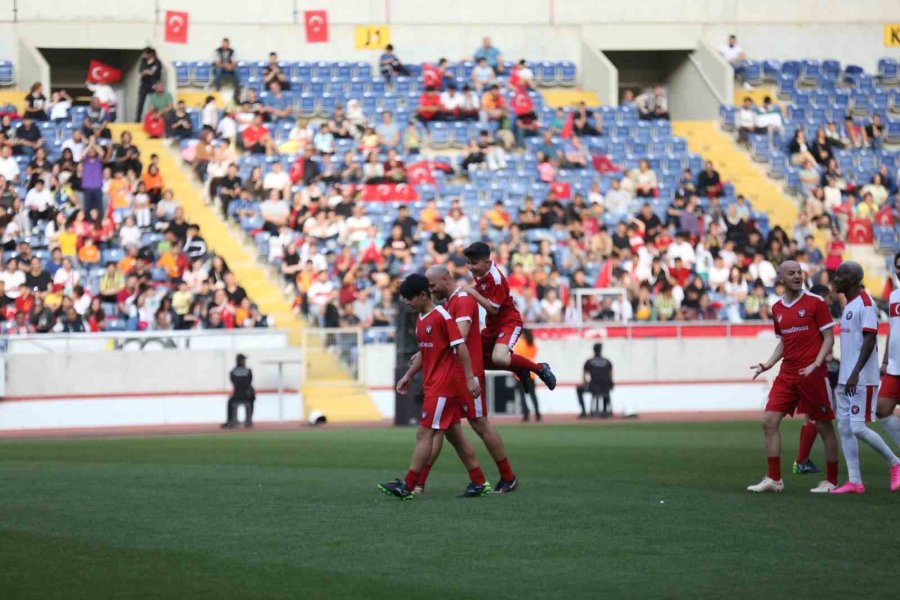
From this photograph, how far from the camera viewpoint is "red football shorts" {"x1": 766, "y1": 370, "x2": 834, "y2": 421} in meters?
13.3

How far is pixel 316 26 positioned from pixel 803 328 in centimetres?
2715

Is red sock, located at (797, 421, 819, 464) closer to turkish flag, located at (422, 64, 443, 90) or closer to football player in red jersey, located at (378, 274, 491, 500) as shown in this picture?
football player in red jersey, located at (378, 274, 491, 500)

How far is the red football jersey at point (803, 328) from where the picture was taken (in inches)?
521

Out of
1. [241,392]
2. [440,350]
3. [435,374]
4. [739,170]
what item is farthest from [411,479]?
[739,170]

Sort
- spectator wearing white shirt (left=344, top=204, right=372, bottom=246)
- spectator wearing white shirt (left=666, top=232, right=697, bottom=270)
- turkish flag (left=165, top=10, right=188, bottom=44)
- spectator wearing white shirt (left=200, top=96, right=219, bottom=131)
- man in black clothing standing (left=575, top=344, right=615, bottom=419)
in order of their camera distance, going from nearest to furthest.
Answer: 1. man in black clothing standing (left=575, top=344, right=615, bottom=419)
2. spectator wearing white shirt (left=344, top=204, right=372, bottom=246)
3. spectator wearing white shirt (left=666, top=232, right=697, bottom=270)
4. spectator wearing white shirt (left=200, top=96, right=219, bottom=131)
5. turkish flag (left=165, top=10, right=188, bottom=44)

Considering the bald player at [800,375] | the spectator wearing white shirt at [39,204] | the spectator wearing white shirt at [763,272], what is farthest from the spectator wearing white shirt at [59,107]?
the bald player at [800,375]

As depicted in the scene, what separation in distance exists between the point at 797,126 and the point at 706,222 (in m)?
5.87

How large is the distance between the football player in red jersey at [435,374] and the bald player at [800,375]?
2.52 meters

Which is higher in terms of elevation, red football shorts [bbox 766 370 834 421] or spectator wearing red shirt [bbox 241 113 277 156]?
spectator wearing red shirt [bbox 241 113 277 156]

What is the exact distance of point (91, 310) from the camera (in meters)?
28.8

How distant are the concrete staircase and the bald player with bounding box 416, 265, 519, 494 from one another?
615 inches

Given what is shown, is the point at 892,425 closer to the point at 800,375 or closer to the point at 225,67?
the point at 800,375

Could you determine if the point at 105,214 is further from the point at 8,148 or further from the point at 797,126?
the point at 797,126

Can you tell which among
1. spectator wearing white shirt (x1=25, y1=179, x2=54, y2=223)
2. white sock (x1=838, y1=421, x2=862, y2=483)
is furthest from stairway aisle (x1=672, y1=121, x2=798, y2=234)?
white sock (x1=838, y1=421, x2=862, y2=483)
